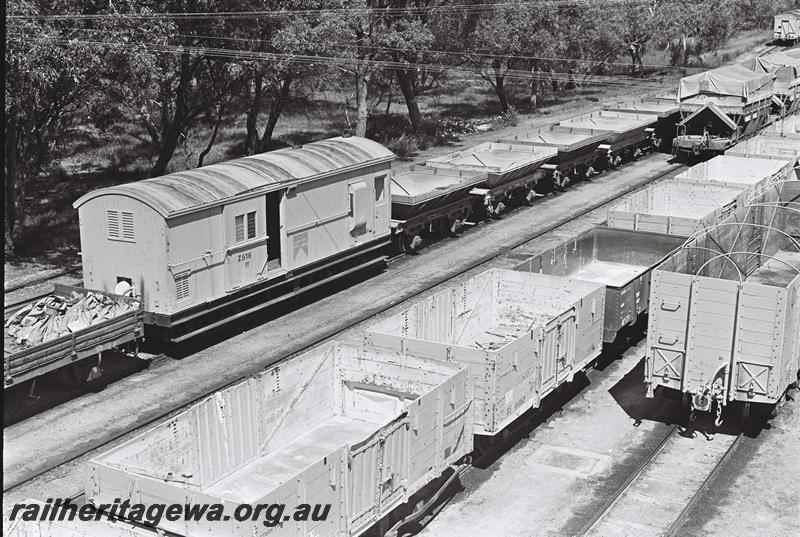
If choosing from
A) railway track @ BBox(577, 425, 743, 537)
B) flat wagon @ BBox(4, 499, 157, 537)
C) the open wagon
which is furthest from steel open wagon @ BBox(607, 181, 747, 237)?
flat wagon @ BBox(4, 499, 157, 537)

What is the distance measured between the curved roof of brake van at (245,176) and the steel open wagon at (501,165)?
5.78 m

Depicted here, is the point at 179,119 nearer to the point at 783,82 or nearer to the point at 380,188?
the point at 380,188

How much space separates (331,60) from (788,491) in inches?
869

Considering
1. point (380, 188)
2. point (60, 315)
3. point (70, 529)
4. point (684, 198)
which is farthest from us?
point (684, 198)

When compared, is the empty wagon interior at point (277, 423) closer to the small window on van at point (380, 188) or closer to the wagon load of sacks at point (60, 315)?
the wagon load of sacks at point (60, 315)

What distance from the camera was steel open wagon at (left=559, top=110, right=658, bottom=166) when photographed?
123 feet

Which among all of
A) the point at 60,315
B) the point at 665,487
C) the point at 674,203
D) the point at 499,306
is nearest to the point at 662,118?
the point at 674,203

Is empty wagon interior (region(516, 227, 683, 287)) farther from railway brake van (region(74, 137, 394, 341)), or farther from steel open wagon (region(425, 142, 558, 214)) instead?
steel open wagon (region(425, 142, 558, 214))

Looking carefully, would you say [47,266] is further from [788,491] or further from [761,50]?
[761,50]

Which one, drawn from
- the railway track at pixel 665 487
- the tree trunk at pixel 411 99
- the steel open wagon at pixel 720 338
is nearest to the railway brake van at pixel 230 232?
the steel open wagon at pixel 720 338

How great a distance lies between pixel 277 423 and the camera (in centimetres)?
1388

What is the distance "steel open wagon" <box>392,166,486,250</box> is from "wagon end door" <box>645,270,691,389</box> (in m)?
11.4

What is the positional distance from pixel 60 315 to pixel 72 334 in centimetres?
138

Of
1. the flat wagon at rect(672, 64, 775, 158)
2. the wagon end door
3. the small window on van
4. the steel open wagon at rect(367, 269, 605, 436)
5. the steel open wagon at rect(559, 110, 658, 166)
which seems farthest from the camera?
the flat wagon at rect(672, 64, 775, 158)
